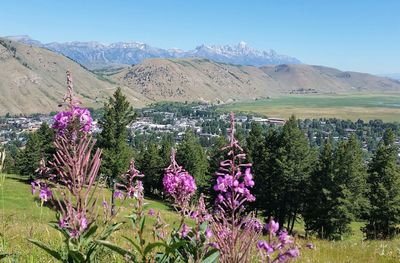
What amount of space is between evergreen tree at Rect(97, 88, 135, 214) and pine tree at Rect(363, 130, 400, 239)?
3129 centimetres

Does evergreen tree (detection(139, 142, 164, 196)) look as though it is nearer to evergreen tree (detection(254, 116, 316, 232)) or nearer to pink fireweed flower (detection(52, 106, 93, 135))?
evergreen tree (detection(254, 116, 316, 232))

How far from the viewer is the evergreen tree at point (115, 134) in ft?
180

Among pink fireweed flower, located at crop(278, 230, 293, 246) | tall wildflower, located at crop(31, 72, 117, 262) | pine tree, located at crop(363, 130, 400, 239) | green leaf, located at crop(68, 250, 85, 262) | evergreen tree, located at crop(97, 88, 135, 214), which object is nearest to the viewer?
tall wildflower, located at crop(31, 72, 117, 262)

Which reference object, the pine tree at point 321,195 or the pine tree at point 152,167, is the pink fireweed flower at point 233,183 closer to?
the pine tree at point 321,195

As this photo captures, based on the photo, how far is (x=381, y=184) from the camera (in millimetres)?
43938

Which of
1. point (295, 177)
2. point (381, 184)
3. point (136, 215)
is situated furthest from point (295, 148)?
point (136, 215)

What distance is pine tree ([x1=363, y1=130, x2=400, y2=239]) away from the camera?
43.4 metres

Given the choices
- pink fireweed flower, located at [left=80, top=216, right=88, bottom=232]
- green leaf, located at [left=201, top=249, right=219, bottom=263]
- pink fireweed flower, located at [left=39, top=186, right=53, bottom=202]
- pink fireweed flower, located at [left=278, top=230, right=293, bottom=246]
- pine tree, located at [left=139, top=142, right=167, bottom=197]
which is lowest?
pine tree, located at [left=139, top=142, right=167, bottom=197]

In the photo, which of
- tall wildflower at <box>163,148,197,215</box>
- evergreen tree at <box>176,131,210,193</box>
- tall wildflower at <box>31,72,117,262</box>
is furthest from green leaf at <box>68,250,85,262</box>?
evergreen tree at <box>176,131,210,193</box>

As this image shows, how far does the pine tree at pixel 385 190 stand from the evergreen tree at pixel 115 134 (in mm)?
31289

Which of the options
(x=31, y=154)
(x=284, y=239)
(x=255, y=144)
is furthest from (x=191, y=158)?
(x=284, y=239)

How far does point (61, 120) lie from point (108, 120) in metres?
53.2

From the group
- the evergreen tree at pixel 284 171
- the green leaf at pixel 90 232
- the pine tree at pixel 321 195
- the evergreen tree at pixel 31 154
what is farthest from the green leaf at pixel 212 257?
the evergreen tree at pixel 31 154

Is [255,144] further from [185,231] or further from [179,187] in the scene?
[179,187]
